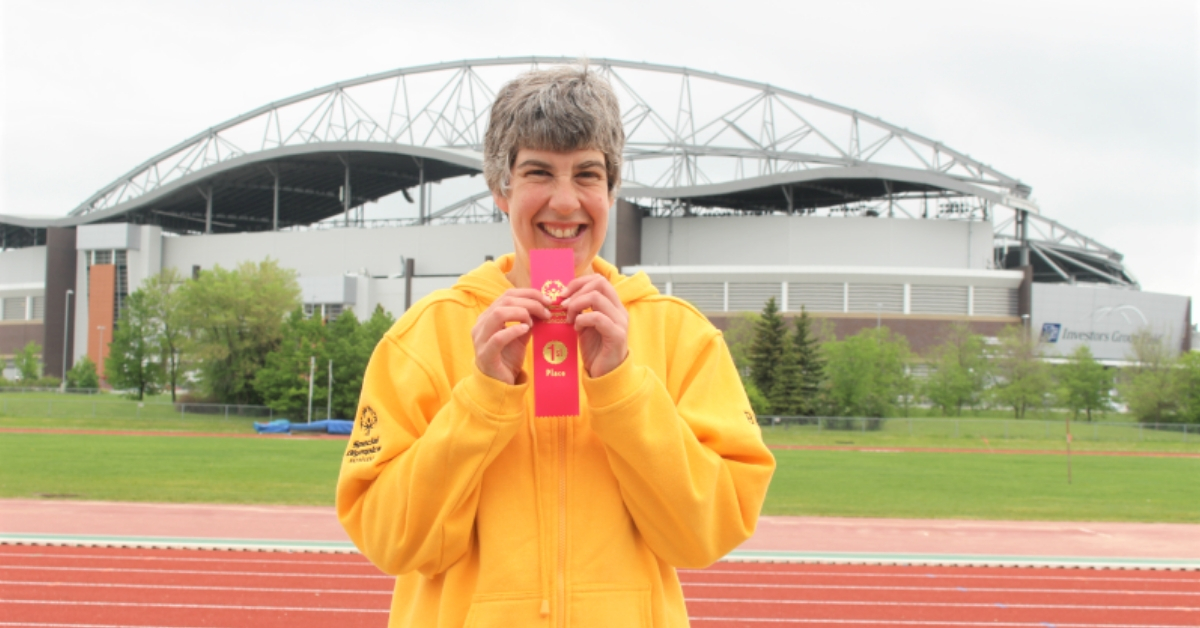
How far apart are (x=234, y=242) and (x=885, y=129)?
50.8 m

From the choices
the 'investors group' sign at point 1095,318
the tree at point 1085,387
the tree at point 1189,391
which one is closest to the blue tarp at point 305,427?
the tree at point 1085,387

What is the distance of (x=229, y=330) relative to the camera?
1994 inches

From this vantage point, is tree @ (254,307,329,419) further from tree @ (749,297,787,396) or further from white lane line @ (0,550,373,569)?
white lane line @ (0,550,373,569)

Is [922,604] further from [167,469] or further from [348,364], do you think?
[348,364]

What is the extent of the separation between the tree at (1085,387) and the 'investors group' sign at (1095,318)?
1007 cm

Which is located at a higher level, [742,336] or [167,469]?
[742,336]

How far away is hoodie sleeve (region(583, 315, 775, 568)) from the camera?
2082 millimetres

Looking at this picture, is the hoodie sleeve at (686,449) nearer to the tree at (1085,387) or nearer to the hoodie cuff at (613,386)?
the hoodie cuff at (613,386)

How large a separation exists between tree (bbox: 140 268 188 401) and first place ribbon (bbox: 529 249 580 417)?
53.1 metres

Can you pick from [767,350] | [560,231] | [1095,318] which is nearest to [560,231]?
[560,231]

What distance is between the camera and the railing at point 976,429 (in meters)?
41.8

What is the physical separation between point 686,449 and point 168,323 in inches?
2208

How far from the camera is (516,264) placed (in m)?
2.53

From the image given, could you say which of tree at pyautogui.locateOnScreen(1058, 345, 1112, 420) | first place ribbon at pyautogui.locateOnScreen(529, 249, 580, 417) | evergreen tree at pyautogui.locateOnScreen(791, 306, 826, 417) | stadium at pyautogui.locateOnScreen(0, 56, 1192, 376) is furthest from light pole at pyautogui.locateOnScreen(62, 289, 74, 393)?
first place ribbon at pyautogui.locateOnScreen(529, 249, 580, 417)
